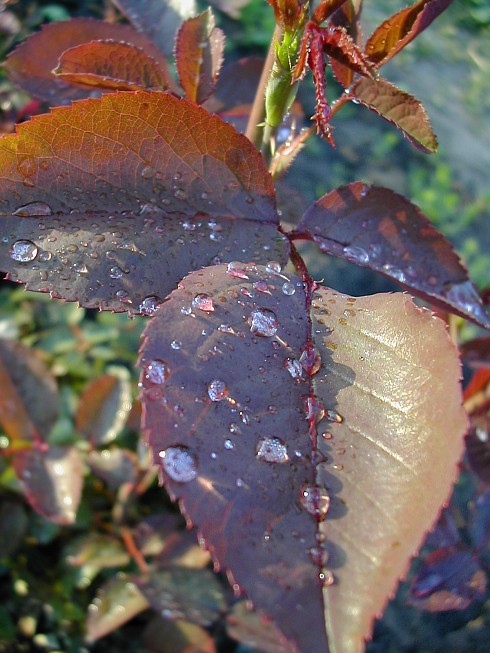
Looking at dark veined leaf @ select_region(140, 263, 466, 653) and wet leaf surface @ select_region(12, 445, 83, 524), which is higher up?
dark veined leaf @ select_region(140, 263, 466, 653)

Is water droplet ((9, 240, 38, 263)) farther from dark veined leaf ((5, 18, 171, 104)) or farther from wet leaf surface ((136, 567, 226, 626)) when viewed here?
wet leaf surface ((136, 567, 226, 626))

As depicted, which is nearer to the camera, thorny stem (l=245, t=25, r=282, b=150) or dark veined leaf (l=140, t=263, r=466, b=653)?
dark veined leaf (l=140, t=263, r=466, b=653)

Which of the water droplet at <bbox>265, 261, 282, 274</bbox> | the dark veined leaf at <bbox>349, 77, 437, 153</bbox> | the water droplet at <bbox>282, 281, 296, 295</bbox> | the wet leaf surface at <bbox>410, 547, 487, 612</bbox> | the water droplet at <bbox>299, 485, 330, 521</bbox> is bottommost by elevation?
the wet leaf surface at <bbox>410, 547, 487, 612</bbox>

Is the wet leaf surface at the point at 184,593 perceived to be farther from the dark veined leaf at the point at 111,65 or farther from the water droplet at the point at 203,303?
the dark veined leaf at the point at 111,65

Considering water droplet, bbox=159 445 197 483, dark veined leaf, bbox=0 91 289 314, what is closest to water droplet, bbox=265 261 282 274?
dark veined leaf, bbox=0 91 289 314

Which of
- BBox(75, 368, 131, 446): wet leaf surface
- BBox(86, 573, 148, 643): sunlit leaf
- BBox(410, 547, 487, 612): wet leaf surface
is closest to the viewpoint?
BBox(410, 547, 487, 612): wet leaf surface

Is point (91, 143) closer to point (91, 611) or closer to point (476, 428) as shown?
point (476, 428)

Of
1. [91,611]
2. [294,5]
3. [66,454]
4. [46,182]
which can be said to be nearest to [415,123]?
[294,5]

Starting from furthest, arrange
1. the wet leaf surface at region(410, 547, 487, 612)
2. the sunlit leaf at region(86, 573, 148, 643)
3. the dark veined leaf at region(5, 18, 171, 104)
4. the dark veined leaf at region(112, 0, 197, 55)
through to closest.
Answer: the sunlit leaf at region(86, 573, 148, 643), the wet leaf surface at region(410, 547, 487, 612), the dark veined leaf at region(112, 0, 197, 55), the dark veined leaf at region(5, 18, 171, 104)
